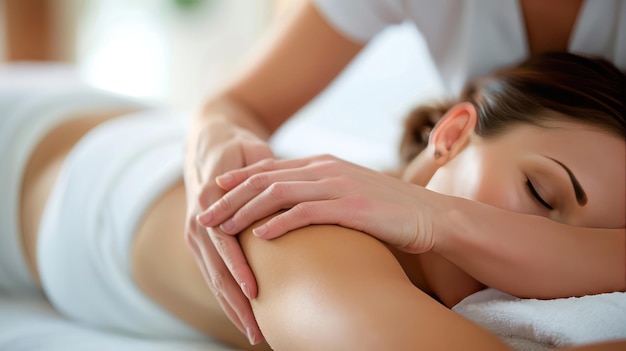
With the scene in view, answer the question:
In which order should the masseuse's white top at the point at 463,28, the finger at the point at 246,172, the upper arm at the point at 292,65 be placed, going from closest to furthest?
the finger at the point at 246,172 → the masseuse's white top at the point at 463,28 → the upper arm at the point at 292,65

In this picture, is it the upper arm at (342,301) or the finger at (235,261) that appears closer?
the upper arm at (342,301)

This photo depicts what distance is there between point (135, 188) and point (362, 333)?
67cm

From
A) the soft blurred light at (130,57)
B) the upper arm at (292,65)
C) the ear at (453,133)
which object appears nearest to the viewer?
the ear at (453,133)

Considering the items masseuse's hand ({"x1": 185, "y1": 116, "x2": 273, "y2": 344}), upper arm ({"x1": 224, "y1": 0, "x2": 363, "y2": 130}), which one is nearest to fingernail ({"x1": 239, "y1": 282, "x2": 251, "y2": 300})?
masseuse's hand ({"x1": 185, "y1": 116, "x2": 273, "y2": 344})

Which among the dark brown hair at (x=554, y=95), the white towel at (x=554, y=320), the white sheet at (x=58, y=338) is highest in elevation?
the dark brown hair at (x=554, y=95)

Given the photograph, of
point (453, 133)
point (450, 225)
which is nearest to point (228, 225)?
point (450, 225)

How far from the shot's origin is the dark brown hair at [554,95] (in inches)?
39.0

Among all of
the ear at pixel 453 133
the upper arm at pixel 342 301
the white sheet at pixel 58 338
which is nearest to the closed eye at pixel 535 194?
the ear at pixel 453 133

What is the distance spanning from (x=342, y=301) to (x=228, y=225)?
0.75ft

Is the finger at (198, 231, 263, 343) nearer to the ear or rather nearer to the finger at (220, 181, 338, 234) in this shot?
the finger at (220, 181, 338, 234)

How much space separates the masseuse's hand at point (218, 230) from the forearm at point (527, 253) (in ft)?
0.75

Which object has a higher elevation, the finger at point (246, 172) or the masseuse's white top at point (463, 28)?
the masseuse's white top at point (463, 28)

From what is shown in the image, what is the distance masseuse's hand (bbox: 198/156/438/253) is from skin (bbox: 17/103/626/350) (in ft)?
0.05

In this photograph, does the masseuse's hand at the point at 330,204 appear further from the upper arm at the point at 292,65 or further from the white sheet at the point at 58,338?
the upper arm at the point at 292,65
